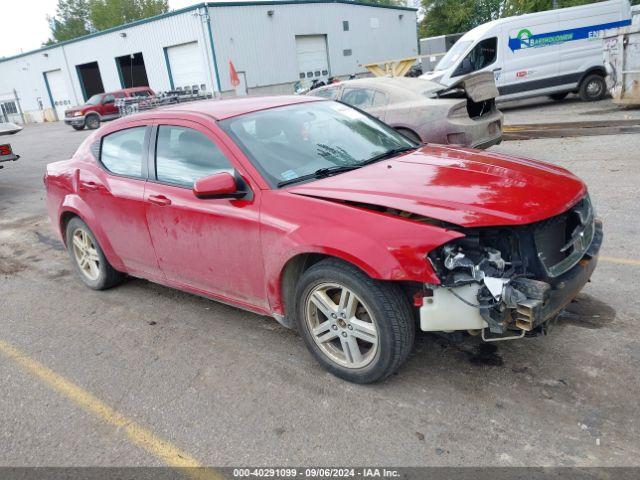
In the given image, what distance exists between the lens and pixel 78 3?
85875 mm

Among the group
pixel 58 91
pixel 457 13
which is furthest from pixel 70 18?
pixel 457 13

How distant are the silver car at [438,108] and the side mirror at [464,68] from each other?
20.5 feet

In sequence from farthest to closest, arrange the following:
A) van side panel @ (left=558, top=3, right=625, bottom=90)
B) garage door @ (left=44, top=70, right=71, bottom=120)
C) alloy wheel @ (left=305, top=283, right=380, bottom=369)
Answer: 1. garage door @ (left=44, top=70, right=71, bottom=120)
2. van side panel @ (left=558, top=3, right=625, bottom=90)
3. alloy wheel @ (left=305, top=283, right=380, bottom=369)

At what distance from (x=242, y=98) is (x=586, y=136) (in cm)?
820

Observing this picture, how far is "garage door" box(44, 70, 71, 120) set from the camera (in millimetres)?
40219

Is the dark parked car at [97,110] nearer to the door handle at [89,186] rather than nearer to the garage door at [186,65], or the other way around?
the garage door at [186,65]

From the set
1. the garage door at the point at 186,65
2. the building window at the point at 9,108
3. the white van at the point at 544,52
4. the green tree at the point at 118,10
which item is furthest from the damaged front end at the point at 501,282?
the green tree at the point at 118,10

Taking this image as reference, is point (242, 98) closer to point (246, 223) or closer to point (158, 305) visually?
point (246, 223)

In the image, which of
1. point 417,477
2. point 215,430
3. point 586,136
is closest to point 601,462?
point 417,477

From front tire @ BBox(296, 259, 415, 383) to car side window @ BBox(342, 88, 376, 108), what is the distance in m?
5.98

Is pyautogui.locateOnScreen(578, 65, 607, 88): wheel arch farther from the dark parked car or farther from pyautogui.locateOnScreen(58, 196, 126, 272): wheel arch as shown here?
the dark parked car

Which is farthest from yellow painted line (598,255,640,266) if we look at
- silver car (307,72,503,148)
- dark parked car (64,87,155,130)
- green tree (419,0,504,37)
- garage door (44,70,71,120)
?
green tree (419,0,504,37)

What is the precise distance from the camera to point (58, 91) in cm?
4100

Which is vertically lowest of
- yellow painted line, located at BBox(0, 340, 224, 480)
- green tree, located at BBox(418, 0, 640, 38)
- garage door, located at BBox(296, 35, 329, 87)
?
yellow painted line, located at BBox(0, 340, 224, 480)
